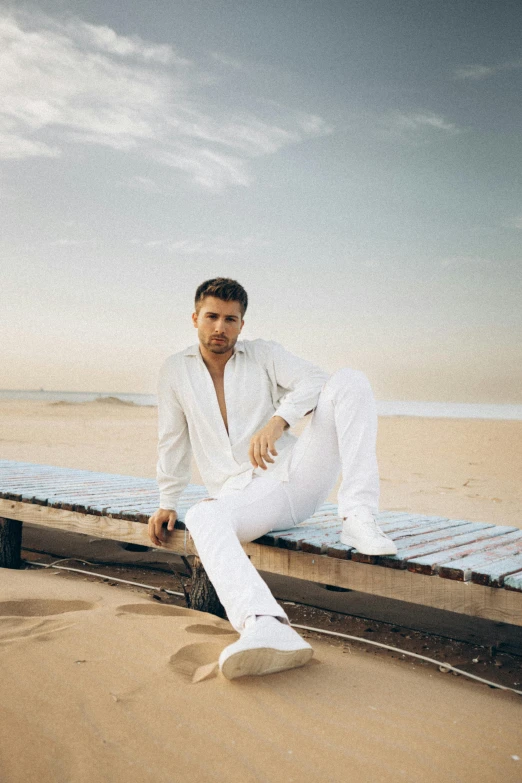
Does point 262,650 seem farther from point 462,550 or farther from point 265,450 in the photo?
point 462,550

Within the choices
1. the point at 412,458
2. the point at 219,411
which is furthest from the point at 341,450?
the point at 412,458

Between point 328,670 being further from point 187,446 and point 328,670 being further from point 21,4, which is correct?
point 21,4

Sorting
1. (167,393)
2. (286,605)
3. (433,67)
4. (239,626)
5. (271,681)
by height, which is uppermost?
(433,67)

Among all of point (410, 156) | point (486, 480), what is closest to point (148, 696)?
point (486, 480)

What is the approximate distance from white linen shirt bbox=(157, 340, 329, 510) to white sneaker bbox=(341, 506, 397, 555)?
470 mm

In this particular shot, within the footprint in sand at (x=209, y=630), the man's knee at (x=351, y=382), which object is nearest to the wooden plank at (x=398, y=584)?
the footprint in sand at (x=209, y=630)

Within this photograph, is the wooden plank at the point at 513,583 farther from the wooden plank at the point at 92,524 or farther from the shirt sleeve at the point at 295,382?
the wooden plank at the point at 92,524

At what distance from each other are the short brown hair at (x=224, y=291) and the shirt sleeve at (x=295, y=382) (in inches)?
12.2

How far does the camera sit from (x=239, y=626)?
2.38 m

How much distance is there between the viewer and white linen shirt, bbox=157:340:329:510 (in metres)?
3.29

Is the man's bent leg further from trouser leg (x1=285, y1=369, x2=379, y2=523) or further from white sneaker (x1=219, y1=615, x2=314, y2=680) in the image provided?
white sneaker (x1=219, y1=615, x2=314, y2=680)

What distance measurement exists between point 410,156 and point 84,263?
9025mm

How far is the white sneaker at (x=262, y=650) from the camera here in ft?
7.23

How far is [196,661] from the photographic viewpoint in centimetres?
259
